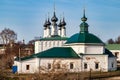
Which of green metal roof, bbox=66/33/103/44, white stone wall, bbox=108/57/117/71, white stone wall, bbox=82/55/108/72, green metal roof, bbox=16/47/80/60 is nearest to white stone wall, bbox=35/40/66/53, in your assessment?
green metal roof, bbox=66/33/103/44

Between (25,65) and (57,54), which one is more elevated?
(57,54)

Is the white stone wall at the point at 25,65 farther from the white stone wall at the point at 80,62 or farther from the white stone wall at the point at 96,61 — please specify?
the white stone wall at the point at 96,61

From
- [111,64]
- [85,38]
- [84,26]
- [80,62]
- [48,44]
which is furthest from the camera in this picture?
[48,44]

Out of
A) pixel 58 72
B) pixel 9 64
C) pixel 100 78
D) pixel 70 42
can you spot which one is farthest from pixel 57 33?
pixel 58 72

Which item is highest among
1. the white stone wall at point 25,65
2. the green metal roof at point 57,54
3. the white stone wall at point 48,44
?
the white stone wall at point 48,44

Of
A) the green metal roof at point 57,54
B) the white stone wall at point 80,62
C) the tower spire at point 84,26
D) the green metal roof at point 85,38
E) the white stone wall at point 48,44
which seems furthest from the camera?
the white stone wall at point 48,44

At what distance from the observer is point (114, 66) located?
166 feet

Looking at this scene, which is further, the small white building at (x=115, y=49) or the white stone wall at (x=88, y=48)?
the small white building at (x=115, y=49)

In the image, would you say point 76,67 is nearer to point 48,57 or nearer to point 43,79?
point 48,57

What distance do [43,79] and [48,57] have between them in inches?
1114

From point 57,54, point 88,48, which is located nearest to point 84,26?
point 88,48

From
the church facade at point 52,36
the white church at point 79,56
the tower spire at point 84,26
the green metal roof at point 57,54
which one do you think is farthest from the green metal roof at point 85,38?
the church facade at point 52,36

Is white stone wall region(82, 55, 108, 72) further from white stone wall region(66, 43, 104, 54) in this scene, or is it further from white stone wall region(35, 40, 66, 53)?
white stone wall region(35, 40, 66, 53)

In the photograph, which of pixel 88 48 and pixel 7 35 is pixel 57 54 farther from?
pixel 7 35
